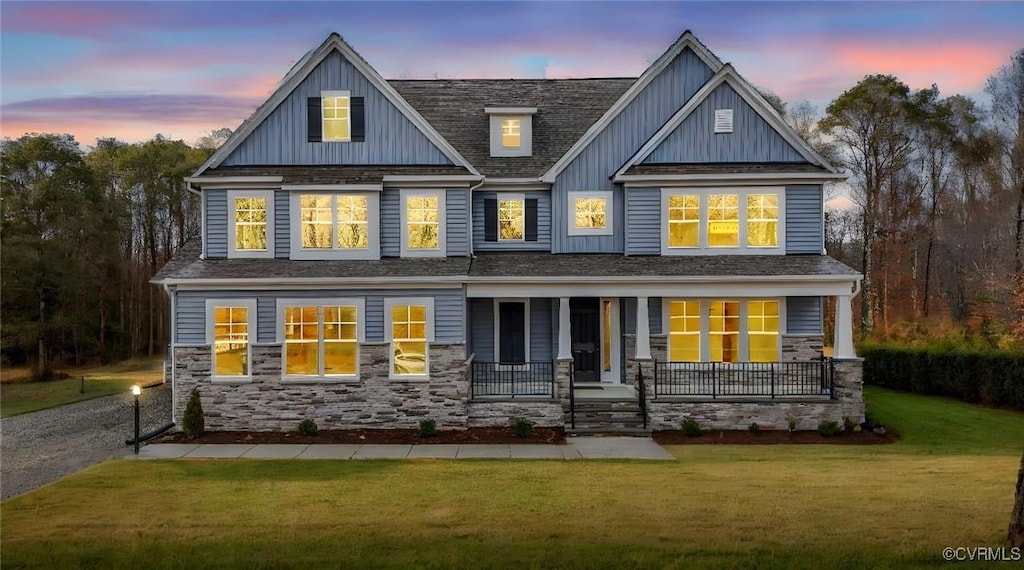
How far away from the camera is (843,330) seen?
18.1 meters

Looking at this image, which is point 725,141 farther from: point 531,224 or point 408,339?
point 408,339

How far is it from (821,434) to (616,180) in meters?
8.14

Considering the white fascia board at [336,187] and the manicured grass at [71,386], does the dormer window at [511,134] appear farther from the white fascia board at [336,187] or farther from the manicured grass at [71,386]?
the manicured grass at [71,386]

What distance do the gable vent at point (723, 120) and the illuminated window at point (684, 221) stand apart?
197 cm

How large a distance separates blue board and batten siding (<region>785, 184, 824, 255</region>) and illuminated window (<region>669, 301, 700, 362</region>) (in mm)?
3024

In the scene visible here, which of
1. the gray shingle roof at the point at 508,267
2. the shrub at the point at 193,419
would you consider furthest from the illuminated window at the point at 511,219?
the shrub at the point at 193,419

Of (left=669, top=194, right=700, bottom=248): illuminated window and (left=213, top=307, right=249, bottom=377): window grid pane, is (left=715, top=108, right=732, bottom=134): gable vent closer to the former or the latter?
(left=669, top=194, right=700, bottom=248): illuminated window

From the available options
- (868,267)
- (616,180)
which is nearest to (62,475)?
(616,180)

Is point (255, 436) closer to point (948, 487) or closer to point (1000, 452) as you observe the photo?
point (948, 487)

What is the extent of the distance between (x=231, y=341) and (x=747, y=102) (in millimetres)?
14830

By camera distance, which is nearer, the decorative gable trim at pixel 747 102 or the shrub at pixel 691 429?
the shrub at pixel 691 429

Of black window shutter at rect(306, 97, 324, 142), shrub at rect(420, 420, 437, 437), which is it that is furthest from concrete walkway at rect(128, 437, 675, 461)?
black window shutter at rect(306, 97, 324, 142)

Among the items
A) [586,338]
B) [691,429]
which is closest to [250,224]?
[586,338]

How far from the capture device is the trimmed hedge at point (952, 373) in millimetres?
20906
